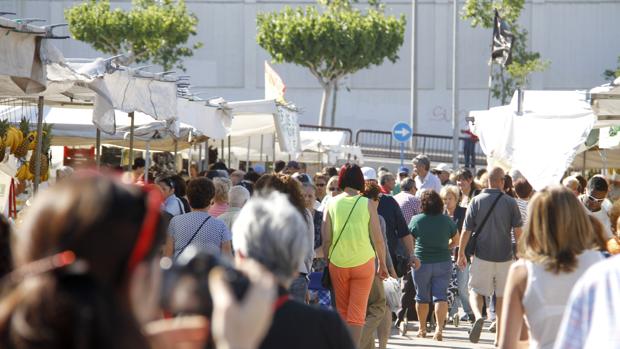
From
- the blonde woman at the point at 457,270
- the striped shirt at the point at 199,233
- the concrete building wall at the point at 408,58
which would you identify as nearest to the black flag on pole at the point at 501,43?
the blonde woman at the point at 457,270

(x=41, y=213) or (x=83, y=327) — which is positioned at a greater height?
(x=41, y=213)

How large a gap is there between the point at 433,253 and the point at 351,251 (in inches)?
147

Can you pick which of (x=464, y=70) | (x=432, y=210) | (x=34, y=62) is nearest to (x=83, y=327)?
(x=34, y=62)

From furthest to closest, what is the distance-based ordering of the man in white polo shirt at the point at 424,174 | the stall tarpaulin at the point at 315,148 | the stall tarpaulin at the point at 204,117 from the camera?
the stall tarpaulin at the point at 315,148 → the man in white polo shirt at the point at 424,174 → the stall tarpaulin at the point at 204,117

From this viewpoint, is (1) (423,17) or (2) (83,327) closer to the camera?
(2) (83,327)

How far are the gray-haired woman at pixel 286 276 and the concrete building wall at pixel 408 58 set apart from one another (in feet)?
178

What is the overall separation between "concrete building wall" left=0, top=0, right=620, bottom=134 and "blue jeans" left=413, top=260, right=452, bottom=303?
4404 centimetres

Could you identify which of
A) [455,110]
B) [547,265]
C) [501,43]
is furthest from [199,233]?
[455,110]

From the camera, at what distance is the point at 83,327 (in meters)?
2.11

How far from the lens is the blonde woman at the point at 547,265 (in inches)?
218

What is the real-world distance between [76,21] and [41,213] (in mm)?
46015

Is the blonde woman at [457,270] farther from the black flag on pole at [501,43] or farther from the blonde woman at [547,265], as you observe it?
the black flag on pole at [501,43]

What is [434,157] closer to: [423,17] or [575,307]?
[423,17]

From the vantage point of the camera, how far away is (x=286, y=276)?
3830 mm
